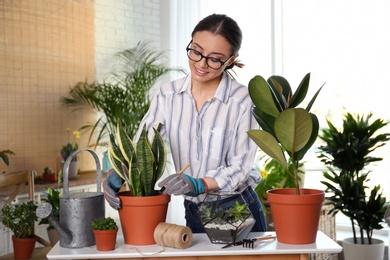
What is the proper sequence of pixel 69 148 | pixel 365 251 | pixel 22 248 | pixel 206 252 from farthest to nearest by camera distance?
pixel 69 148 → pixel 365 251 → pixel 22 248 → pixel 206 252

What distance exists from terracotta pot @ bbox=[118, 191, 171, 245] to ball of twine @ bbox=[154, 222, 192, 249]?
0.14ft

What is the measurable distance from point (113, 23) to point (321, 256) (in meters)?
3.03

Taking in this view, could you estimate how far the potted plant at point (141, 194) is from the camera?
2359mm

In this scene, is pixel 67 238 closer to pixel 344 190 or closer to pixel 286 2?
pixel 344 190

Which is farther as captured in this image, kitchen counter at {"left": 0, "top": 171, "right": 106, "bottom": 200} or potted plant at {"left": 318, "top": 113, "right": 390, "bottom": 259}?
potted plant at {"left": 318, "top": 113, "right": 390, "bottom": 259}

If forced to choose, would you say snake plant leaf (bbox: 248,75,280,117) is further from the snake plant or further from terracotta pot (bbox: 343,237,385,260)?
terracotta pot (bbox: 343,237,385,260)

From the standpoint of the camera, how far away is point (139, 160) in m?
2.38

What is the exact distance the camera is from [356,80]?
679cm

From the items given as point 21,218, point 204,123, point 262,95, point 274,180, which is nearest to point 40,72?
point 21,218

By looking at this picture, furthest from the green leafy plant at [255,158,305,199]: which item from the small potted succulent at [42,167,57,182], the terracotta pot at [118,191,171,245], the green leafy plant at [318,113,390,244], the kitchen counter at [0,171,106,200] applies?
the terracotta pot at [118,191,171,245]

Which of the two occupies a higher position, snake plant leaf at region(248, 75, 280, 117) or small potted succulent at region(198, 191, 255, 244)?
snake plant leaf at region(248, 75, 280, 117)

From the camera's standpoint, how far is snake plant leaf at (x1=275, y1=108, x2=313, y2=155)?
2264mm

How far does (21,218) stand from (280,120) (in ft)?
8.90

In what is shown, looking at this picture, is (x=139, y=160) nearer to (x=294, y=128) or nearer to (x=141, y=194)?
(x=141, y=194)
